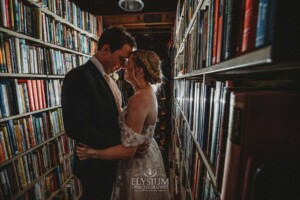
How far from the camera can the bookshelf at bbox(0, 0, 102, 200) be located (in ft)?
4.50

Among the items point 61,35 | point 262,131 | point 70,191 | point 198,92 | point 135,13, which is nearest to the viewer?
point 262,131

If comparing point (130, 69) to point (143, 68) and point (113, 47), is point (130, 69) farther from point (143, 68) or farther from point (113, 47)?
point (113, 47)

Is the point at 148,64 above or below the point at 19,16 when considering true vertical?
below

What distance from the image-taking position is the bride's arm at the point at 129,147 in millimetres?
1226

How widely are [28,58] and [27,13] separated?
1.32 feet

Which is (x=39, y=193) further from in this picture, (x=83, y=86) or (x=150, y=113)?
(x=150, y=113)

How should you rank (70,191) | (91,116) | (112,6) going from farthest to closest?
1. (112,6)
2. (70,191)
3. (91,116)

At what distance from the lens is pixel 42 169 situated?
70.8 inches

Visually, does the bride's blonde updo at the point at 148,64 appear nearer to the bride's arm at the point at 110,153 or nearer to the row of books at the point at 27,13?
the bride's arm at the point at 110,153

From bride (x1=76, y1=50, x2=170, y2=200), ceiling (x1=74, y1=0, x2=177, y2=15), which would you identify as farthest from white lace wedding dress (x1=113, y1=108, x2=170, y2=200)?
ceiling (x1=74, y1=0, x2=177, y2=15)

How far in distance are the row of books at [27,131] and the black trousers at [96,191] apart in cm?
64

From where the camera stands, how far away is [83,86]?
125cm

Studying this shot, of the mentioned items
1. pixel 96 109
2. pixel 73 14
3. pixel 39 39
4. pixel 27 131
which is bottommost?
pixel 27 131
